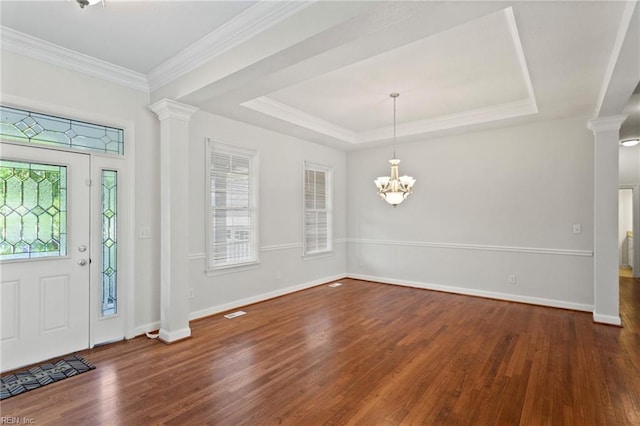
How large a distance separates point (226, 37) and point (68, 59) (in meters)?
1.69

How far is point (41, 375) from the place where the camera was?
2.71 metres

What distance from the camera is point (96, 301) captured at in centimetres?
333

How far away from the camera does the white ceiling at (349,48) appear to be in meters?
2.22

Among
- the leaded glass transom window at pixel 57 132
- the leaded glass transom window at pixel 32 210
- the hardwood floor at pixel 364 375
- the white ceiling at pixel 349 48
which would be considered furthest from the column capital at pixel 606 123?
the leaded glass transom window at pixel 32 210

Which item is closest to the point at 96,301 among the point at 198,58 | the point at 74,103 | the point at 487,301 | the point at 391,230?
the point at 74,103

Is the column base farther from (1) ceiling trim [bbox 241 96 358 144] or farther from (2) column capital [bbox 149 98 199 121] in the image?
(2) column capital [bbox 149 98 199 121]

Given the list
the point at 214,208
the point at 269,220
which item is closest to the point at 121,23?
the point at 214,208

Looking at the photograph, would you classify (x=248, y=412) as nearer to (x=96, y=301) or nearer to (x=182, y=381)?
(x=182, y=381)

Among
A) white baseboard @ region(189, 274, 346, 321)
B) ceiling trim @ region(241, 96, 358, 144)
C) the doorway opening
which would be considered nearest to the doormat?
white baseboard @ region(189, 274, 346, 321)

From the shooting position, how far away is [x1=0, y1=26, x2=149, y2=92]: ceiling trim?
2.77 m

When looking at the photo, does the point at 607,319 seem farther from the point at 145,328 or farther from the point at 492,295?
the point at 145,328

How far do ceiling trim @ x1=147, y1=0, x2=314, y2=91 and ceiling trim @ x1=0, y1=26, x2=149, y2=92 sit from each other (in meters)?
0.19

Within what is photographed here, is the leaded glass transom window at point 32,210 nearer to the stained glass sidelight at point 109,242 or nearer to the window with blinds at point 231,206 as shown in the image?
the stained glass sidelight at point 109,242

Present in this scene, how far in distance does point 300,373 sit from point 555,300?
13.5 feet
